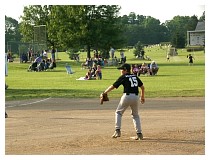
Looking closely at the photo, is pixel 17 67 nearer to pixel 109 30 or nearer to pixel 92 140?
pixel 109 30

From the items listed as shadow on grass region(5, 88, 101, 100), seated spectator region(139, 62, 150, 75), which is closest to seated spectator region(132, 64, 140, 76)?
seated spectator region(139, 62, 150, 75)

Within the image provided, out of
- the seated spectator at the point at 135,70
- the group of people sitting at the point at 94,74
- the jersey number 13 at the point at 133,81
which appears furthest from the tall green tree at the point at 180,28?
the jersey number 13 at the point at 133,81

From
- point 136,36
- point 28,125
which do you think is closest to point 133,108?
point 28,125

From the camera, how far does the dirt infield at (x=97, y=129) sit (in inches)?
433

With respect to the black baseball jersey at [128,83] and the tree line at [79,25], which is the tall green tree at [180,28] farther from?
the black baseball jersey at [128,83]

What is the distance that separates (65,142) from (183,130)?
137 inches

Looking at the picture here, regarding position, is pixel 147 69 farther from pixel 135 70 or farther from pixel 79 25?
pixel 79 25

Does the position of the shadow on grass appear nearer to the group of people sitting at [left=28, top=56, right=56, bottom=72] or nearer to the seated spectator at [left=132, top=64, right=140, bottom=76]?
the seated spectator at [left=132, top=64, right=140, bottom=76]

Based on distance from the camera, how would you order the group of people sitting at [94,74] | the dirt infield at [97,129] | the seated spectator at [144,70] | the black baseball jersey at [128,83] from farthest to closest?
the seated spectator at [144,70]
the group of people sitting at [94,74]
the black baseball jersey at [128,83]
the dirt infield at [97,129]

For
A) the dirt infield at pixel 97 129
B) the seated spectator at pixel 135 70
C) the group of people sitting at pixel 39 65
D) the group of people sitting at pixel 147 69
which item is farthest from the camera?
the group of people sitting at pixel 39 65

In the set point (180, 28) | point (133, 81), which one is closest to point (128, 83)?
point (133, 81)

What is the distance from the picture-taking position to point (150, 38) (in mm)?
118688

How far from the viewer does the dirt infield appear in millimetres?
11008

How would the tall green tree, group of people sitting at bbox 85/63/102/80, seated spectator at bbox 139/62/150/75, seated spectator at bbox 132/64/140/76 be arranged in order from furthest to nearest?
the tall green tree → seated spectator at bbox 139/62/150/75 → seated spectator at bbox 132/64/140/76 → group of people sitting at bbox 85/63/102/80
